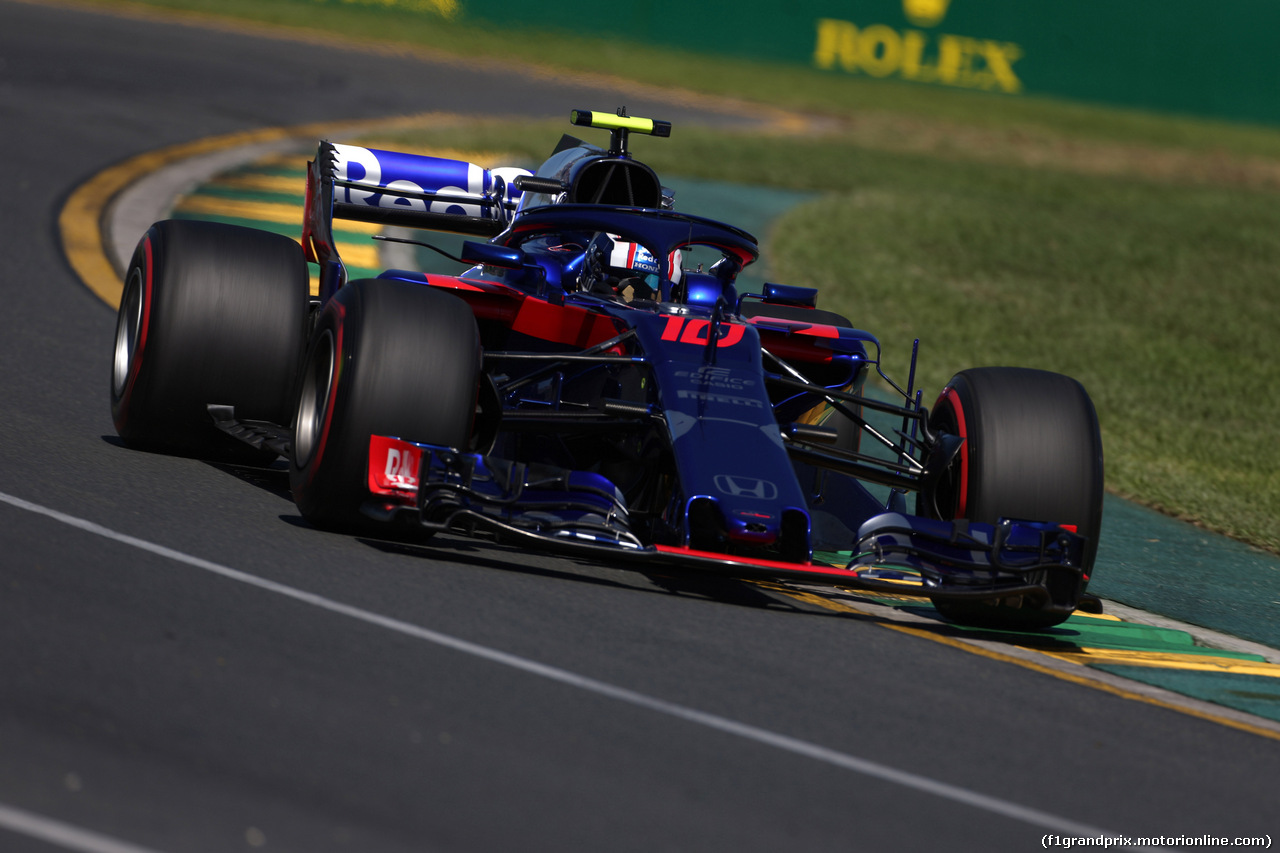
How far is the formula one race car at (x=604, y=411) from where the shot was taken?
5.70 meters

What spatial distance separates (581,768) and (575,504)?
1.57m

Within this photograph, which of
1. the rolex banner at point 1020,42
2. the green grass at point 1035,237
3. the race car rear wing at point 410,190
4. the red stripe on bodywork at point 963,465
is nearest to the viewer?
the red stripe on bodywork at point 963,465

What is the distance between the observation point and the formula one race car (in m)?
5.70

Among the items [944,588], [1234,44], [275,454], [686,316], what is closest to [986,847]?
[944,588]

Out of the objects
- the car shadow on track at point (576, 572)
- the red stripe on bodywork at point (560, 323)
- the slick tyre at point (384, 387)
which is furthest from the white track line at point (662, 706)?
the red stripe on bodywork at point (560, 323)

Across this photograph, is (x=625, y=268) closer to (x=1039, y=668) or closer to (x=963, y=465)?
(x=963, y=465)

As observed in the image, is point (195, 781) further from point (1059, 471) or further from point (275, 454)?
point (1059, 471)

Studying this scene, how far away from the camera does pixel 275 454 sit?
21.6ft

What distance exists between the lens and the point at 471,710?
444cm

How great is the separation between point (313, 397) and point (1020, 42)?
28.6 meters

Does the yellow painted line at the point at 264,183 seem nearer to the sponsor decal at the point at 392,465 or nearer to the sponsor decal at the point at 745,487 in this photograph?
the sponsor decal at the point at 392,465

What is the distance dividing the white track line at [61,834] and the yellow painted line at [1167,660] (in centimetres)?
366

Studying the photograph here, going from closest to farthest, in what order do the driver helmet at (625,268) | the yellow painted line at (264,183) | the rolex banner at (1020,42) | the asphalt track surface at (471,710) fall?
the asphalt track surface at (471,710)
the driver helmet at (625,268)
the yellow painted line at (264,183)
the rolex banner at (1020,42)

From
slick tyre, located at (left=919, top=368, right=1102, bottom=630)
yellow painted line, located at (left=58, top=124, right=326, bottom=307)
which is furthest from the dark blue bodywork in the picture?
yellow painted line, located at (left=58, top=124, right=326, bottom=307)
